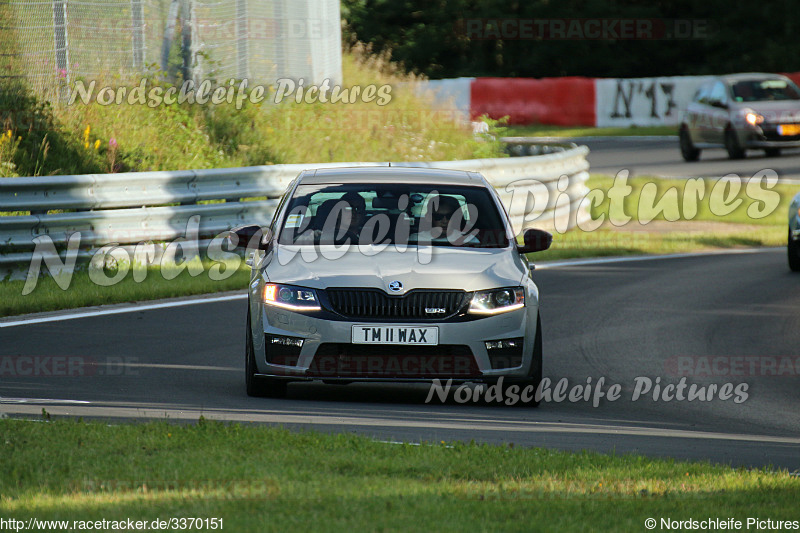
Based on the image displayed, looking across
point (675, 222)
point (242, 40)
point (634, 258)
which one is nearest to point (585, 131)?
point (675, 222)

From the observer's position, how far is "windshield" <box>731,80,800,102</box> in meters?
31.8

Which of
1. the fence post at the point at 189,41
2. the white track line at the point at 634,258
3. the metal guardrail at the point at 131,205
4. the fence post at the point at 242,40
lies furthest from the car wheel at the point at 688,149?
the metal guardrail at the point at 131,205

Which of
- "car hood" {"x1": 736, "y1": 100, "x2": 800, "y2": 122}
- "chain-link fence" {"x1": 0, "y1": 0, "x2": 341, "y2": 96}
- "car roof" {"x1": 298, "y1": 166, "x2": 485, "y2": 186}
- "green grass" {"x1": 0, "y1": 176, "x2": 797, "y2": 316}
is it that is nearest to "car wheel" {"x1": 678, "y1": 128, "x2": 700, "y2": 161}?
"car hood" {"x1": 736, "y1": 100, "x2": 800, "y2": 122}

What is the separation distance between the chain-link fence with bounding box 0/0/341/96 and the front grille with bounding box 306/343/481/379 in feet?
39.6

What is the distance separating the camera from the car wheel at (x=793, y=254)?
16203mm

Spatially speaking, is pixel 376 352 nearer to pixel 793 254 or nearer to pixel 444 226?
pixel 444 226

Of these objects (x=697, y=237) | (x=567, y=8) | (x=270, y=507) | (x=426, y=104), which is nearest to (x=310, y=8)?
(x=426, y=104)

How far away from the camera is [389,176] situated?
31.9ft

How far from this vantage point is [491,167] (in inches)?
738

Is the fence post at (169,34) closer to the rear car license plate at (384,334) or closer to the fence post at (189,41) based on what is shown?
the fence post at (189,41)

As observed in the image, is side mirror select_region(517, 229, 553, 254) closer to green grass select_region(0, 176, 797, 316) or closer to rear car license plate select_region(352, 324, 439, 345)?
rear car license plate select_region(352, 324, 439, 345)

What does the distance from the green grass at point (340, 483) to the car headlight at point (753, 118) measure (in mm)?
25691

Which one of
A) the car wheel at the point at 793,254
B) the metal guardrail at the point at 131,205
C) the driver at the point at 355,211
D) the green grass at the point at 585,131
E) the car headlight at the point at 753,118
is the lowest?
the green grass at the point at 585,131

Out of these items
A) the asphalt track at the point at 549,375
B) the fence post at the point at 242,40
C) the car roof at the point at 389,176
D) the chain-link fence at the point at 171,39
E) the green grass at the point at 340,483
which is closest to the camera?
the green grass at the point at 340,483
